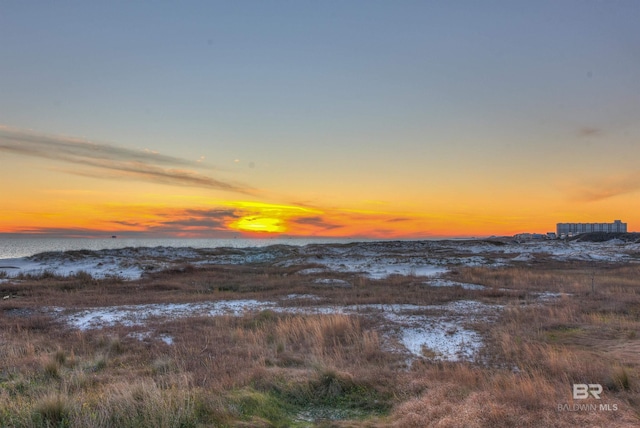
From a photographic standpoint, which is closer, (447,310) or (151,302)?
(447,310)

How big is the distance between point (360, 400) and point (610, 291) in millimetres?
22824

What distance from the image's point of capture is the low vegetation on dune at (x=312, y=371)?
6.11m

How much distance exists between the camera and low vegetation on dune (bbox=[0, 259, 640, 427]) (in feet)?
20.0

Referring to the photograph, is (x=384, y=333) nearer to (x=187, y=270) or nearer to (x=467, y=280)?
(x=467, y=280)

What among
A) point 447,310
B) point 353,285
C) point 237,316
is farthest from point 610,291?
point 237,316

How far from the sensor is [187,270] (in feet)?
140

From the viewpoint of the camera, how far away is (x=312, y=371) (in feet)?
28.6

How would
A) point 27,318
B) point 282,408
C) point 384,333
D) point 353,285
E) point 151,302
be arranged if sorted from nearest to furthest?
point 282,408, point 384,333, point 27,318, point 151,302, point 353,285

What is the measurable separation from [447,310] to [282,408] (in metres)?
12.6

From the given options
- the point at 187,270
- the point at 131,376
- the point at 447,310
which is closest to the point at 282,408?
the point at 131,376

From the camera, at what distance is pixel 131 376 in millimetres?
8641

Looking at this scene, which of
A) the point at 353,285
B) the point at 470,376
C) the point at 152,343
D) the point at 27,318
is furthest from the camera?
the point at 353,285

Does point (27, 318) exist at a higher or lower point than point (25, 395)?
lower

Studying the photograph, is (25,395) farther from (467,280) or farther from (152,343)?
(467,280)
